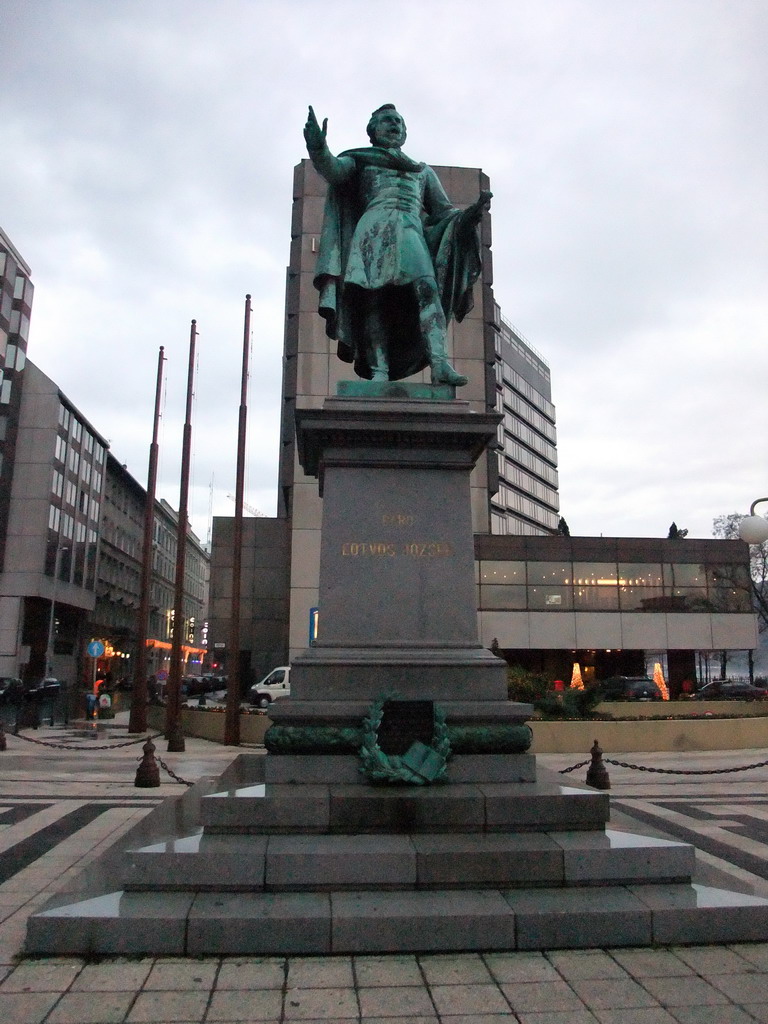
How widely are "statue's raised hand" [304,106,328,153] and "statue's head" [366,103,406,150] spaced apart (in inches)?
36.3

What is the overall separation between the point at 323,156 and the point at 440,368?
8.80ft

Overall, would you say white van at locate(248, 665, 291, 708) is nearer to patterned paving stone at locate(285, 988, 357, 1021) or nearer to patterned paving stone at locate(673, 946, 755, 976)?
patterned paving stone at locate(673, 946, 755, 976)

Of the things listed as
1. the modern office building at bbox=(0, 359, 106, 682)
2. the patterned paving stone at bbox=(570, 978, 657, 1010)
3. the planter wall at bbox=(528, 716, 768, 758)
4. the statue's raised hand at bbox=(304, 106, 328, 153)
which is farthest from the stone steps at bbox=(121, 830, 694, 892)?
the modern office building at bbox=(0, 359, 106, 682)

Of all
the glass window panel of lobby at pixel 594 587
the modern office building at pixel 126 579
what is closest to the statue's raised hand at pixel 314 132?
the glass window panel of lobby at pixel 594 587

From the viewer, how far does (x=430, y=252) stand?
912 cm

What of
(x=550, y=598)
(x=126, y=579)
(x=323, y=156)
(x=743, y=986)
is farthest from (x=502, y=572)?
(x=126, y=579)

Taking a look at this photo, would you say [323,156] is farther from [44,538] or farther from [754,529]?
[44,538]

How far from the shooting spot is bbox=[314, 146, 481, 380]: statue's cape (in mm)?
8930

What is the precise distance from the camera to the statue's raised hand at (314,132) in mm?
8180

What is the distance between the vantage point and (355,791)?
611cm

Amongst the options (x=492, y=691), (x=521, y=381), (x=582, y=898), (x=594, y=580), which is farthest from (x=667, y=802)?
(x=521, y=381)

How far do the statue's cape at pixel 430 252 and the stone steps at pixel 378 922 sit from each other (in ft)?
18.5

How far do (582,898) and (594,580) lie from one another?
38.1m

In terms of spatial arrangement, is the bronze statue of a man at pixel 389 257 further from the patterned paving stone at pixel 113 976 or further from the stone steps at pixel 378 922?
the patterned paving stone at pixel 113 976
